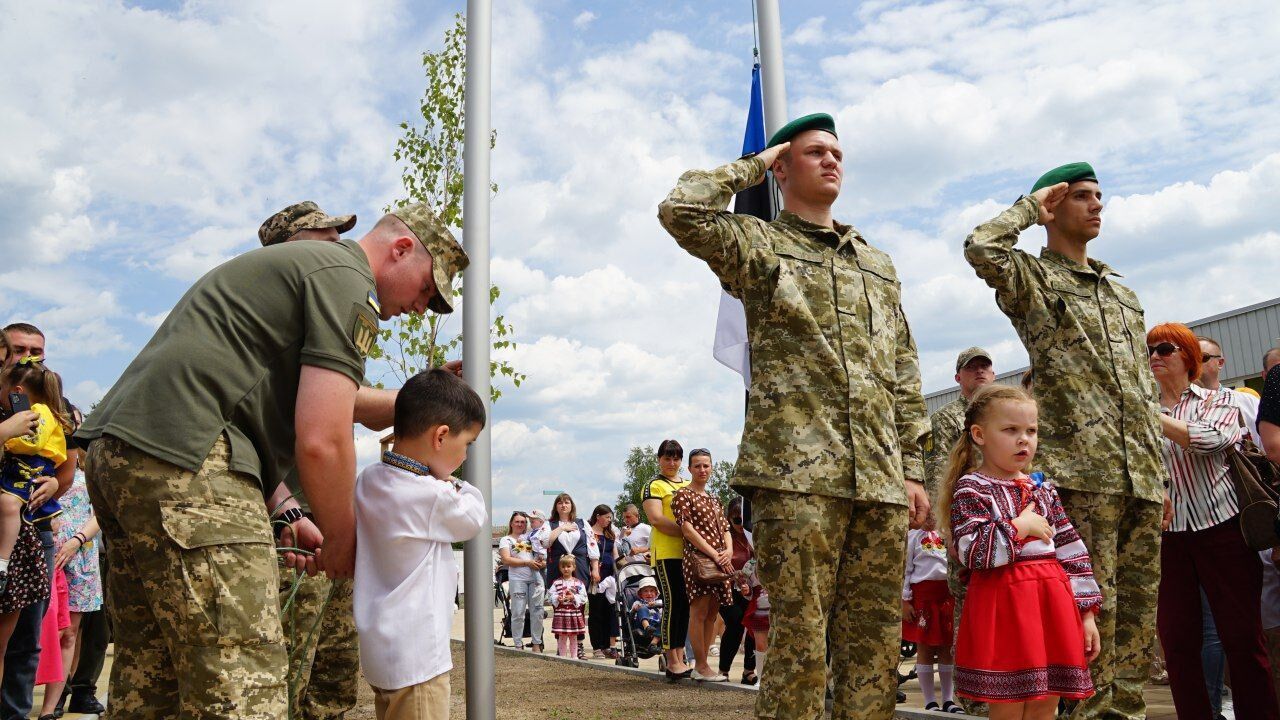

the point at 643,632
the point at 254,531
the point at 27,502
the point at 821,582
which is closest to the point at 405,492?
the point at 254,531

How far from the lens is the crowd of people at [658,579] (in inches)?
342

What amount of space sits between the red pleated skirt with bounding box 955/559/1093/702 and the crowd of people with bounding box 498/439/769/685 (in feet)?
5.40

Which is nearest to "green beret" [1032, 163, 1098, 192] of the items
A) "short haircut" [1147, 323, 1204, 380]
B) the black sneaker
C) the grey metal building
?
"short haircut" [1147, 323, 1204, 380]

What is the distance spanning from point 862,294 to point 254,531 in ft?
7.96

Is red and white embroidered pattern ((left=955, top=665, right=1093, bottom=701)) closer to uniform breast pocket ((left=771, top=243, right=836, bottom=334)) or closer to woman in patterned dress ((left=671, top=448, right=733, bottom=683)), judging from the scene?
uniform breast pocket ((left=771, top=243, right=836, bottom=334))

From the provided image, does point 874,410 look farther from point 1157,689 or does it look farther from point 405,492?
point 1157,689

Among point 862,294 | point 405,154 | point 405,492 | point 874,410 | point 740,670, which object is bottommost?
point 740,670

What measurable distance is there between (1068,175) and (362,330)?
3611 millimetres

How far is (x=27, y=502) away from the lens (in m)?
5.82

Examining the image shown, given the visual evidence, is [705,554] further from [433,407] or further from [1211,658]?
[433,407]

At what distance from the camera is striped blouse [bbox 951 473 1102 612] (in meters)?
3.68

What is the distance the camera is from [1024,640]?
11.8ft

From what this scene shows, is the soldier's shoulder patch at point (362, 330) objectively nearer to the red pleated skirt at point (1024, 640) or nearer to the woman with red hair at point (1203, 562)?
the red pleated skirt at point (1024, 640)

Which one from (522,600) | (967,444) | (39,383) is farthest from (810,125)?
(522,600)
